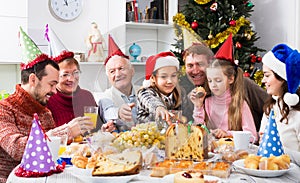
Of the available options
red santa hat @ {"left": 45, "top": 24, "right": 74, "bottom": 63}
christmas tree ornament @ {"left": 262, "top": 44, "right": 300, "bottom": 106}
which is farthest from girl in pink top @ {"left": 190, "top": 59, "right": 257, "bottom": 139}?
red santa hat @ {"left": 45, "top": 24, "right": 74, "bottom": 63}

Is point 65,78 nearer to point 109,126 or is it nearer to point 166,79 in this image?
point 109,126

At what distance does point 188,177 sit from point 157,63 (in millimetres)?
495

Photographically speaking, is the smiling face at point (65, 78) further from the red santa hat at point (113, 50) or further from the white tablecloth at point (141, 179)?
the white tablecloth at point (141, 179)

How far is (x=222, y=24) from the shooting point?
397cm

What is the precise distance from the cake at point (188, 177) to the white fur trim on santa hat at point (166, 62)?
0.45 metres

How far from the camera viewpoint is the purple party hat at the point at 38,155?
1467 mm

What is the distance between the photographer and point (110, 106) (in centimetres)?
168

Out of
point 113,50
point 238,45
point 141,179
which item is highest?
point 238,45

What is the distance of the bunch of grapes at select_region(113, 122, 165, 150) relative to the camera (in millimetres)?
1562

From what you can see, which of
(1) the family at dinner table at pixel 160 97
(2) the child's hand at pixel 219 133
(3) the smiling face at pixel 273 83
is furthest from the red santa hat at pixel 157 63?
(3) the smiling face at pixel 273 83

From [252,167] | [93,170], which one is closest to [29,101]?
[93,170]

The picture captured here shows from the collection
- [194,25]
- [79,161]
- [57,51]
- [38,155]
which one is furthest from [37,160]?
[194,25]

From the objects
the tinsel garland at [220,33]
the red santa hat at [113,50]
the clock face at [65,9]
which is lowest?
the red santa hat at [113,50]

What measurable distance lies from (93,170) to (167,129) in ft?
1.13
